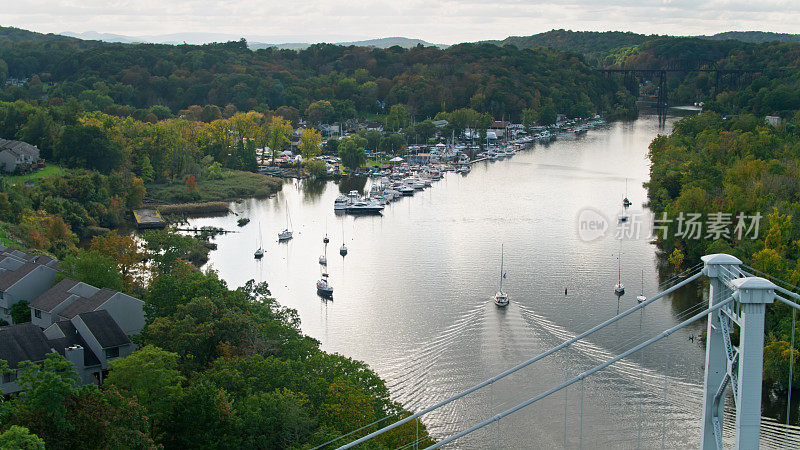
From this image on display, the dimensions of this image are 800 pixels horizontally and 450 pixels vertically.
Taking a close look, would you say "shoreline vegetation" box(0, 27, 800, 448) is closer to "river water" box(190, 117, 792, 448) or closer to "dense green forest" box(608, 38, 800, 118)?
"dense green forest" box(608, 38, 800, 118)

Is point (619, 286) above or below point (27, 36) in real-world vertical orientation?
below

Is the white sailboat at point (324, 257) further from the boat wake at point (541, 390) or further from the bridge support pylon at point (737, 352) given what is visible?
the bridge support pylon at point (737, 352)

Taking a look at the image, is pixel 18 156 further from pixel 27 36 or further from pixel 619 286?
pixel 27 36

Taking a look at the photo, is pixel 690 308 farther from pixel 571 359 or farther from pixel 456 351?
pixel 456 351

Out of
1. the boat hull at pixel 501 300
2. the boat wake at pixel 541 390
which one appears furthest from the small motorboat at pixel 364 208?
the boat wake at pixel 541 390

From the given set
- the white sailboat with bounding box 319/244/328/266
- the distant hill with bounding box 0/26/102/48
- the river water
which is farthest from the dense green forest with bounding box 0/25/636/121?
the white sailboat with bounding box 319/244/328/266

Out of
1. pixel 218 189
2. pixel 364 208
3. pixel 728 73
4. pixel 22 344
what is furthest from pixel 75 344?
pixel 728 73
